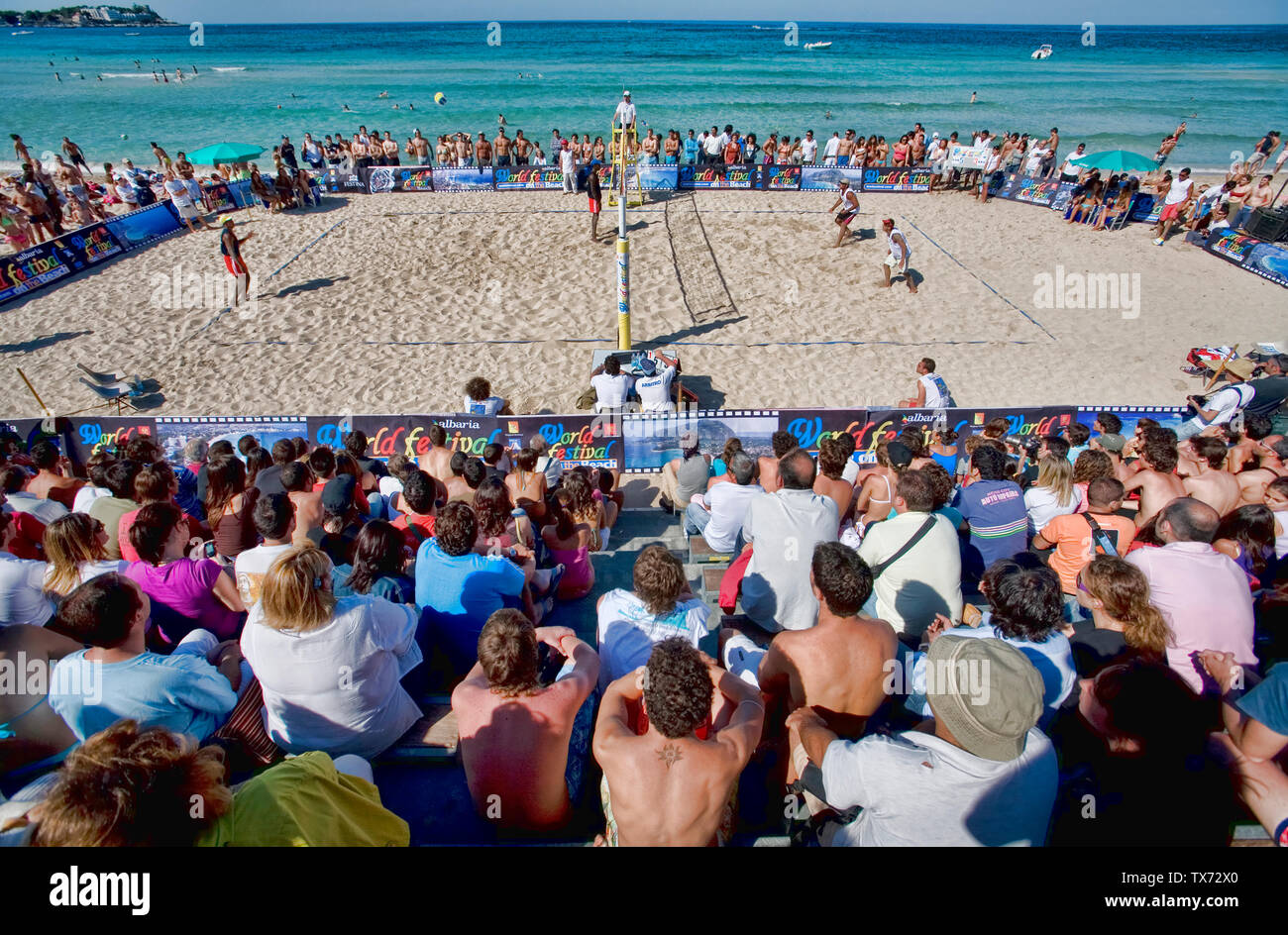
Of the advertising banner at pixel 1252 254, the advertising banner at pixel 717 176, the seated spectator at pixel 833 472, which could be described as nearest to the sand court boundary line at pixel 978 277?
the advertising banner at pixel 717 176

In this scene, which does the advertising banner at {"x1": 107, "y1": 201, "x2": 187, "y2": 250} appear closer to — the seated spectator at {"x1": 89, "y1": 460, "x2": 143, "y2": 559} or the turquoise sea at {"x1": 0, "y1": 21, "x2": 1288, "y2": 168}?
the turquoise sea at {"x1": 0, "y1": 21, "x2": 1288, "y2": 168}

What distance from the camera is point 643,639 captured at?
3354 millimetres

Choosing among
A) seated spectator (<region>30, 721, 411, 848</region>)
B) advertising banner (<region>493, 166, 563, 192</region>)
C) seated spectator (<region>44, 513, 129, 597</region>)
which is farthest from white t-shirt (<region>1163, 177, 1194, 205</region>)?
seated spectator (<region>44, 513, 129, 597</region>)

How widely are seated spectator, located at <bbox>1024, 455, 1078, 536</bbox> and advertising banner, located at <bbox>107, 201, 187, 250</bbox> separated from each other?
67.5 ft

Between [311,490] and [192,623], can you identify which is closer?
[192,623]

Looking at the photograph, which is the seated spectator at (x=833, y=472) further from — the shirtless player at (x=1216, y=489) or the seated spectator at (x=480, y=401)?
the seated spectator at (x=480, y=401)

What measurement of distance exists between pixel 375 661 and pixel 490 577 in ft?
2.95

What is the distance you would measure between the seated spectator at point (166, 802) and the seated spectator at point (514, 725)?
27.4 inches

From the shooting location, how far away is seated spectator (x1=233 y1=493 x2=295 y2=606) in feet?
12.6

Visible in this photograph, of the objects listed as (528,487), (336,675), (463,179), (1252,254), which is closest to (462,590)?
(336,675)

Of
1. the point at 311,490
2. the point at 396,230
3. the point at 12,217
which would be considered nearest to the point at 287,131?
the point at 12,217

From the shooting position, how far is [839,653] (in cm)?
303

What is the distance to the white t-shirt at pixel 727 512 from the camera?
5.29m
